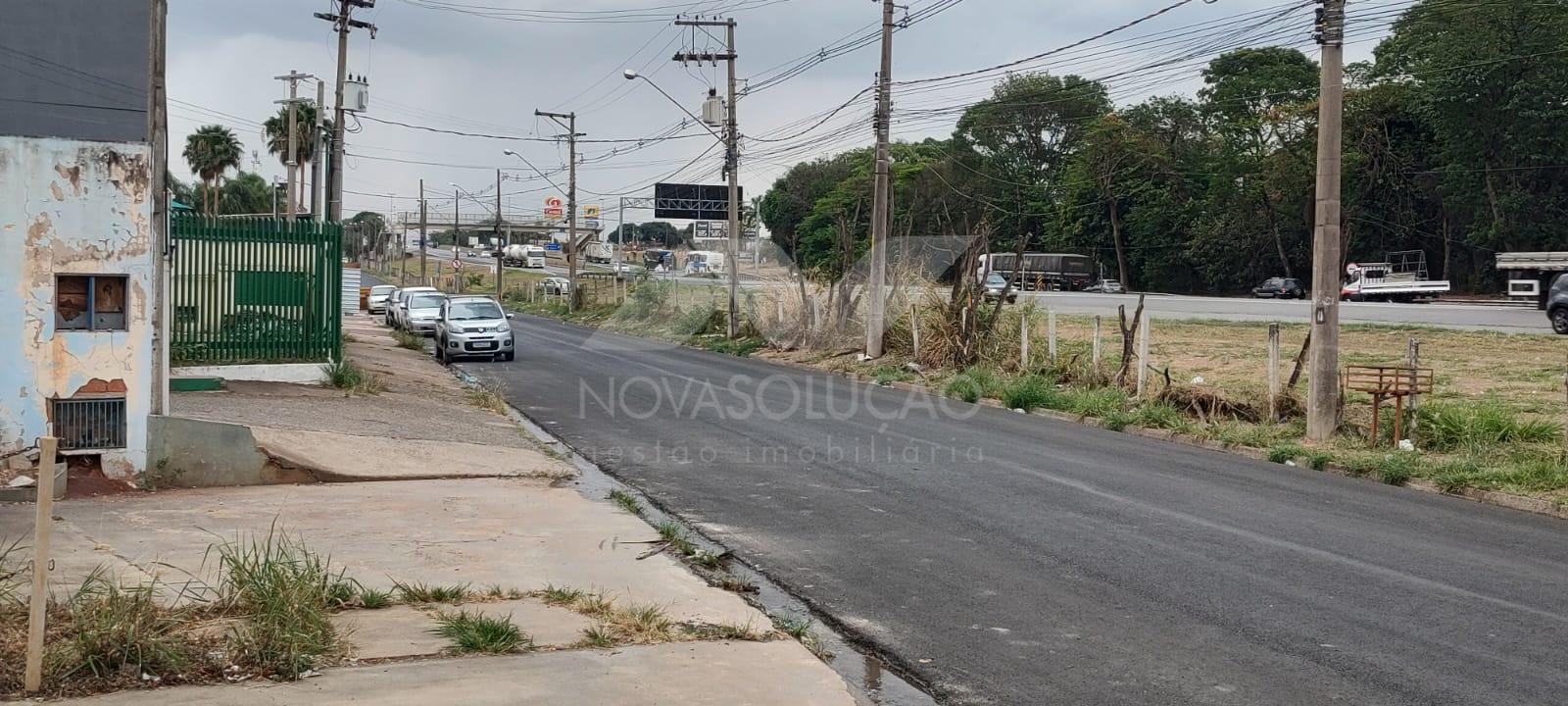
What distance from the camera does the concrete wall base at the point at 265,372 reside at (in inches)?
710

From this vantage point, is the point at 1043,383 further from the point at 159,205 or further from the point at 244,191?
the point at 244,191

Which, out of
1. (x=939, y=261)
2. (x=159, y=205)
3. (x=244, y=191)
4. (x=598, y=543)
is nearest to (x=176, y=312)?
(x=159, y=205)

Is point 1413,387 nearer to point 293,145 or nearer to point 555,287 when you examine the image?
point 293,145

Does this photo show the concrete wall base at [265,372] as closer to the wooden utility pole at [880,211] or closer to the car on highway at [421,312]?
A: the wooden utility pole at [880,211]

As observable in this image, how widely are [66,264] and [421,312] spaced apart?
30180mm

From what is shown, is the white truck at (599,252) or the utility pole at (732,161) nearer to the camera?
the utility pole at (732,161)

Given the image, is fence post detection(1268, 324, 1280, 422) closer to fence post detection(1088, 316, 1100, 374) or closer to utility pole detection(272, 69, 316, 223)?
fence post detection(1088, 316, 1100, 374)

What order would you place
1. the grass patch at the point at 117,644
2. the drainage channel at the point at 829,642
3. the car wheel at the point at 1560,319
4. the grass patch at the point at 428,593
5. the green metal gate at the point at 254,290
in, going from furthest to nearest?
the car wheel at the point at 1560,319 → the green metal gate at the point at 254,290 → the grass patch at the point at 428,593 → the drainage channel at the point at 829,642 → the grass patch at the point at 117,644

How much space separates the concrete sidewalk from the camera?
602 cm

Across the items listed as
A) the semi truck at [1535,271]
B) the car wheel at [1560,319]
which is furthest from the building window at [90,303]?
the semi truck at [1535,271]

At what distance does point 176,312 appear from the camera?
17844mm

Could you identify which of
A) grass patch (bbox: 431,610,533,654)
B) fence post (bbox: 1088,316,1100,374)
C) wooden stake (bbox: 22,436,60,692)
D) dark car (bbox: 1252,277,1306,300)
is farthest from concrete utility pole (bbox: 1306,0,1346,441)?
dark car (bbox: 1252,277,1306,300)

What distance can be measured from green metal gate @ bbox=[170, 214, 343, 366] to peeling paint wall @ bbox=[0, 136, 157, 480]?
6.97m

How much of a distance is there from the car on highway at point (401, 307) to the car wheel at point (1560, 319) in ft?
104
